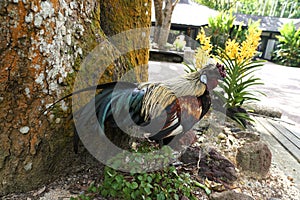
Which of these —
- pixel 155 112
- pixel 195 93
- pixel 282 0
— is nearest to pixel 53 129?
pixel 155 112

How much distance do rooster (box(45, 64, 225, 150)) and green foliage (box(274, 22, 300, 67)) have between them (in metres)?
17.5

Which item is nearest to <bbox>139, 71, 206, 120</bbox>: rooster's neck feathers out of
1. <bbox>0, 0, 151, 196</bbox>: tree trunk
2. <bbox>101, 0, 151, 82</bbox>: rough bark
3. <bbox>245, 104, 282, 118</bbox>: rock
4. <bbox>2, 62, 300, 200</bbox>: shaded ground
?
<bbox>101, 0, 151, 82</bbox>: rough bark

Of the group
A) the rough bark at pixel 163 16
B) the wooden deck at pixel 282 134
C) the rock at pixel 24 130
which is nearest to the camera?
the rock at pixel 24 130

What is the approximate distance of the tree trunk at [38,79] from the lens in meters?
1.37

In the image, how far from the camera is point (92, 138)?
177 cm

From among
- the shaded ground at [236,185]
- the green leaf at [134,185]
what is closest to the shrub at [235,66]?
the shaded ground at [236,185]

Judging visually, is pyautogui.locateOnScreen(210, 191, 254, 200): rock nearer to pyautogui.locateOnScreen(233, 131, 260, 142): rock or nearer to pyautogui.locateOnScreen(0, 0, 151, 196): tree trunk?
pyautogui.locateOnScreen(0, 0, 151, 196): tree trunk

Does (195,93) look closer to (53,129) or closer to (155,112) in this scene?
(155,112)

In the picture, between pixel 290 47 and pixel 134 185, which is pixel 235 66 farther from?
pixel 290 47

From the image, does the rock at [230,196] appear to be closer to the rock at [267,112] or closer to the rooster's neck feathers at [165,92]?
the rooster's neck feathers at [165,92]

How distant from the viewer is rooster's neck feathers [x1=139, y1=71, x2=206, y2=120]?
5.63ft

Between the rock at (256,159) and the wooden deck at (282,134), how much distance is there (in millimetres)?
818

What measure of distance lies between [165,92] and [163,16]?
31.1 feet

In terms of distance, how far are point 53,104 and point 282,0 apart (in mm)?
54670
